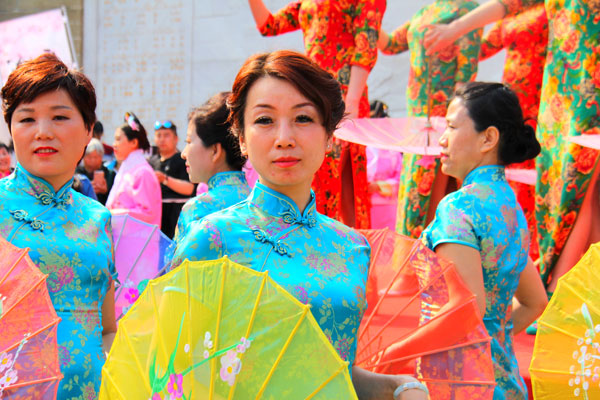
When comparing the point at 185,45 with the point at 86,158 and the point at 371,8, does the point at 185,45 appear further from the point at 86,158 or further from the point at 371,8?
the point at 371,8

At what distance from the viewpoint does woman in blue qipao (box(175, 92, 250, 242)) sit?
10.0ft

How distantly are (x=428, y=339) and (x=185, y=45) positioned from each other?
8356mm

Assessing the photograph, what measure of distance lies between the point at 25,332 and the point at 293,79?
77cm

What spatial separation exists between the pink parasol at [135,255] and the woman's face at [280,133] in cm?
122

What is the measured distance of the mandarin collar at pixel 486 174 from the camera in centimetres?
248

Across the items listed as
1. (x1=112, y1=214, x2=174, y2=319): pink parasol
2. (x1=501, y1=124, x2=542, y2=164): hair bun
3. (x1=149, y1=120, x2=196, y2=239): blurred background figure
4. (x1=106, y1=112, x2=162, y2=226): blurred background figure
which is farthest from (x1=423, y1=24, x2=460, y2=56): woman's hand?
(x1=149, y1=120, x2=196, y2=239): blurred background figure

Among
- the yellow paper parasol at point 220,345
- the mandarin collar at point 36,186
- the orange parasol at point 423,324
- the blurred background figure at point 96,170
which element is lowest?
the blurred background figure at point 96,170

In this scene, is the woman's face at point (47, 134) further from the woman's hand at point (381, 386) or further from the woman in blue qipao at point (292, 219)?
the woman's hand at point (381, 386)

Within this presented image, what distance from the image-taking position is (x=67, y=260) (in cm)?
196

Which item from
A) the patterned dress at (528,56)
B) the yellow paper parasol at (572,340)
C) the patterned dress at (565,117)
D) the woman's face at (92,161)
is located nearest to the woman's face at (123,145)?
the woman's face at (92,161)

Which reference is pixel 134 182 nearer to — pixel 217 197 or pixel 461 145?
pixel 217 197

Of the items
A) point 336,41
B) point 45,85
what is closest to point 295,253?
point 45,85

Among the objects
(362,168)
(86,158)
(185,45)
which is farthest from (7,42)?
(362,168)

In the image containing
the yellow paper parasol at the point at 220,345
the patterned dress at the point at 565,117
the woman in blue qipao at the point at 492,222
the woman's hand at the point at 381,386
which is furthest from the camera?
Result: the patterned dress at the point at 565,117
